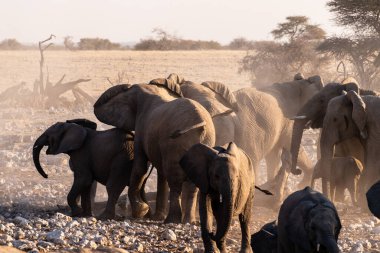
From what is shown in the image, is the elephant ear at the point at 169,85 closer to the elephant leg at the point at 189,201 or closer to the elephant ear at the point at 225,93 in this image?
the elephant ear at the point at 225,93

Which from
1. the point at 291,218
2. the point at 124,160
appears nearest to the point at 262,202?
the point at 124,160

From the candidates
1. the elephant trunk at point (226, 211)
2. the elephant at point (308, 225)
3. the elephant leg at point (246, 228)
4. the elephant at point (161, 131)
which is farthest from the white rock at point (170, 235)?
the elephant at point (308, 225)

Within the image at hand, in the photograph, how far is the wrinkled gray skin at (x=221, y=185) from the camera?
24.0 feet

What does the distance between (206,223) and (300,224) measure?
48.0 inches

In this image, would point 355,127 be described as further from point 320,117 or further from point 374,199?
point 374,199

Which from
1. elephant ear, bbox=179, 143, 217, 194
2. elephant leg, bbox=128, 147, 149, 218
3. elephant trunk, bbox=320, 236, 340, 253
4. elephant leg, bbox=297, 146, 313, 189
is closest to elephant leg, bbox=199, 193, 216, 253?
elephant ear, bbox=179, 143, 217, 194

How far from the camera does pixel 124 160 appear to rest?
10.1 meters

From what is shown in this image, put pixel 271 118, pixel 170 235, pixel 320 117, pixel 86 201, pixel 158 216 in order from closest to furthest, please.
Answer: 1. pixel 170 235
2. pixel 158 216
3. pixel 86 201
4. pixel 320 117
5. pixel 271 118

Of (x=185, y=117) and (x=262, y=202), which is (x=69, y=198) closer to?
(x=185, y=117)

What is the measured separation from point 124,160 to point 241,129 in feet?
6.75

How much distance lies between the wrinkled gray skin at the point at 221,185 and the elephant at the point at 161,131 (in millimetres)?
1255

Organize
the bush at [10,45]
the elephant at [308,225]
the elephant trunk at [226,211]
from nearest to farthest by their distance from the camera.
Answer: the elephant at [308,225] < the elephant trunk at [226,211] < the bush at [10,45]

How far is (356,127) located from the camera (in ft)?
35.6

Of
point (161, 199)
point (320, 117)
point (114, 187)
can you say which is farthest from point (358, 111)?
point (114, 187)
